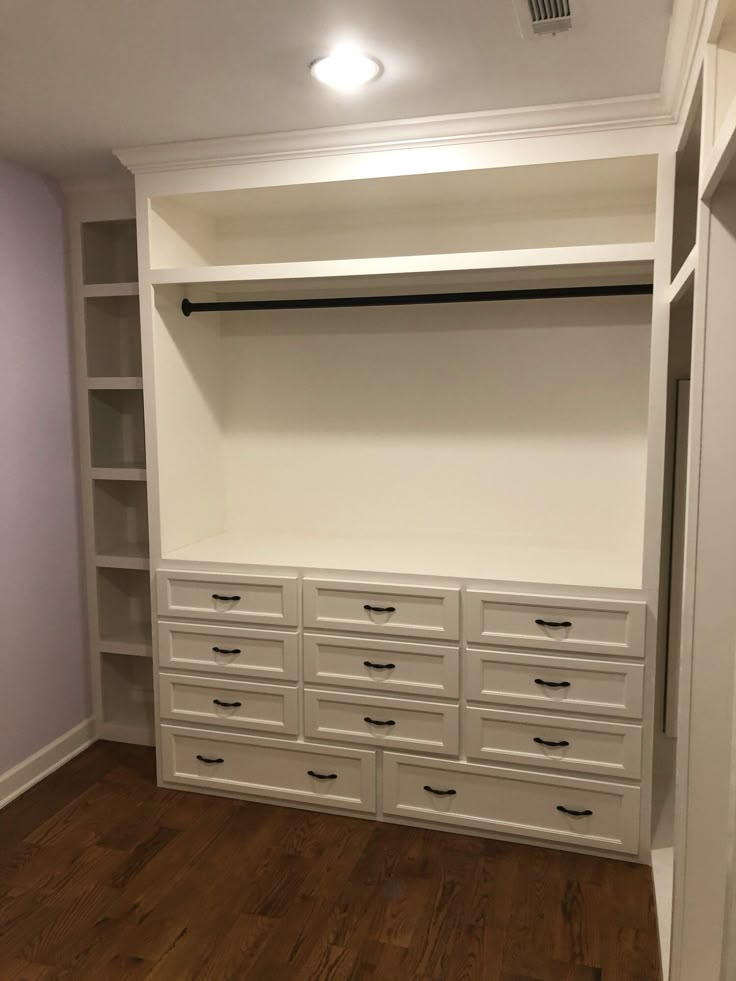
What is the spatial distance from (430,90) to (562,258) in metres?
0.63

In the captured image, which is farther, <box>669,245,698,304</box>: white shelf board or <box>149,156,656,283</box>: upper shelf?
<box>149,156,656,283</box>: upper shelf

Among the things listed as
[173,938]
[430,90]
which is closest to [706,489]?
[430,90]

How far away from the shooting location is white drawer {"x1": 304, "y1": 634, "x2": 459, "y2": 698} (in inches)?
105

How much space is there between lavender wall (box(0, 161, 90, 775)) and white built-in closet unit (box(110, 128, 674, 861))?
1.57 ft

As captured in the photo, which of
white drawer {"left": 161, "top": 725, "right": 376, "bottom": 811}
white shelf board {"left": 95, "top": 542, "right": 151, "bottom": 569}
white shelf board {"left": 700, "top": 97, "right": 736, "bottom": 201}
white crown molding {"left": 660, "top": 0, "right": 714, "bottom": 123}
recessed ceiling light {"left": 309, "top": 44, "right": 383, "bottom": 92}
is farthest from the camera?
white shelf board {"left": 95, "top": 542, "right": 151, "bottom": 569}

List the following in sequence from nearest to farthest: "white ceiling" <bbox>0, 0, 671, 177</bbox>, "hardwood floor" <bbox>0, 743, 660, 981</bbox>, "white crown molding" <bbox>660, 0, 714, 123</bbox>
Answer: "white crown molding" <bbox>660, 0, 714, 123</bbox> → "white ceiling" <bbox>0, 0, 671, 177</bbox> → "hardwood floor" <bbox>0, 743, 660, 981</bbox>

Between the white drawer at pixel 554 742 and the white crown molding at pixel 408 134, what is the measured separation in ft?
6.07

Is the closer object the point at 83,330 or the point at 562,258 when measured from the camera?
the point at 562,258

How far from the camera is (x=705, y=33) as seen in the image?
5.38 feet

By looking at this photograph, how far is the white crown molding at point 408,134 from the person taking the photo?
232 cm

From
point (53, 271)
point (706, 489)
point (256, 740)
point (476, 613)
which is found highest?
point (53, 271)

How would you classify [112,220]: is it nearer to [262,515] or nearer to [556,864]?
[262,515]

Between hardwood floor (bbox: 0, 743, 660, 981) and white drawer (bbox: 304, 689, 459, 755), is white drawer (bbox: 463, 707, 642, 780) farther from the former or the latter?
hardwood floor (bbox: 0, 743, 660, 981)

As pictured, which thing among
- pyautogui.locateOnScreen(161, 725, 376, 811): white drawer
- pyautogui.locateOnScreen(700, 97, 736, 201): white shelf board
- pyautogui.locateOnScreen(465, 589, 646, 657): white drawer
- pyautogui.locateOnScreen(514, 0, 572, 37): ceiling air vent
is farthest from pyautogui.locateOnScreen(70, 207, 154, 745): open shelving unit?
pyautogui.locateOnScreen(700, 97, 736, 201): white shelf board
